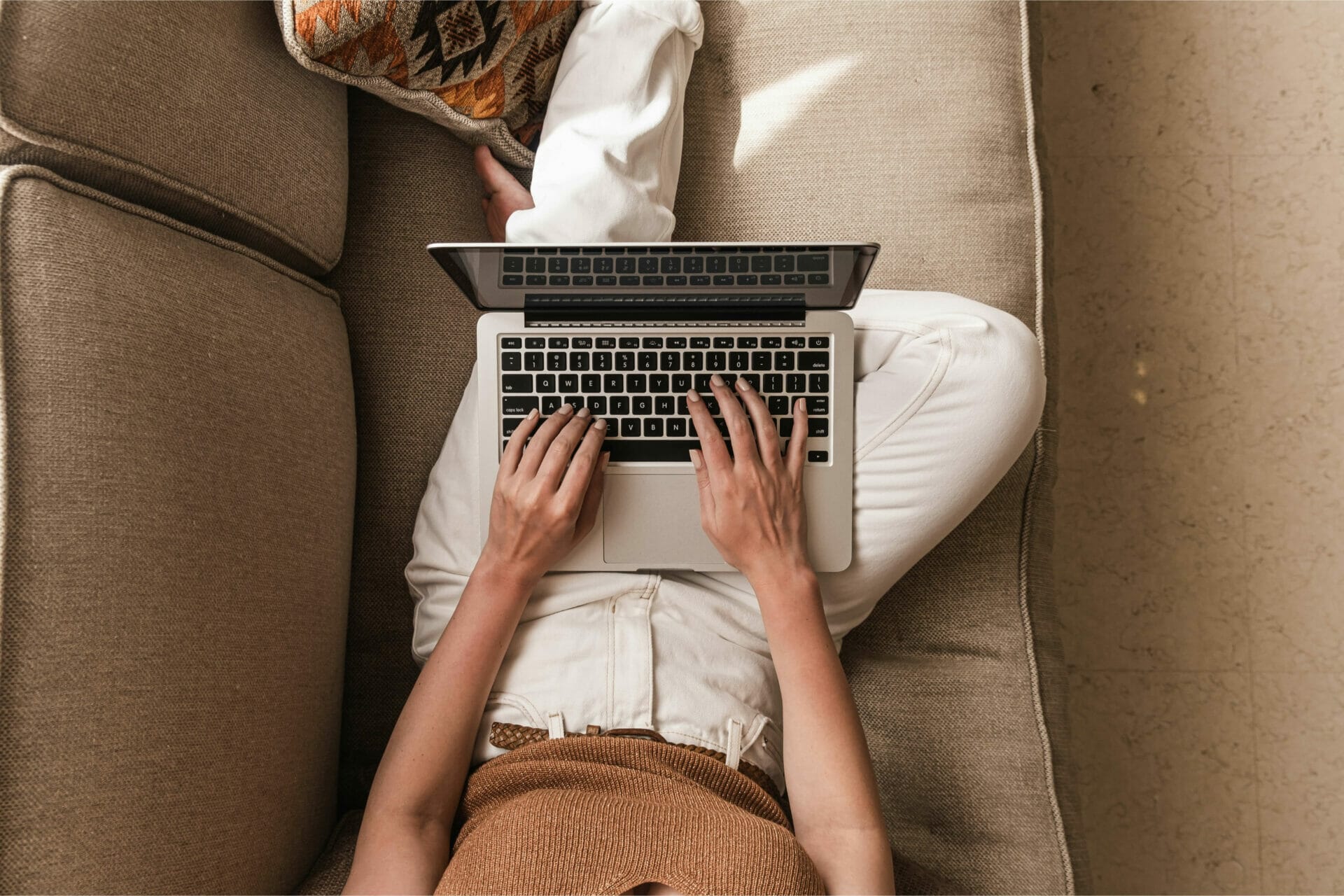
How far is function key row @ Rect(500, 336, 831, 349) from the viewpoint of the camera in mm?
846

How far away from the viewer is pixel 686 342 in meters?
0.85

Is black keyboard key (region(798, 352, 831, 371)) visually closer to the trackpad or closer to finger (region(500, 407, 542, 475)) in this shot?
the trackpad

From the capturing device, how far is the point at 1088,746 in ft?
4.36

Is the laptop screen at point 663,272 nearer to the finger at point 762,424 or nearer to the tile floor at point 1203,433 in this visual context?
the finger at point 762,424

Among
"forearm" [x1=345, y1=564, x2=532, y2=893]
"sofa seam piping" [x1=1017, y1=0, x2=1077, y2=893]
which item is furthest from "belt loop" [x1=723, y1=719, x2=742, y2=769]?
"sofa seam piping" [x1=1017, y1=0, x2=1077, y2=893]

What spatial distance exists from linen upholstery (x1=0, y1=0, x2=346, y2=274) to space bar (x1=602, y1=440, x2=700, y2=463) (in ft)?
1.37

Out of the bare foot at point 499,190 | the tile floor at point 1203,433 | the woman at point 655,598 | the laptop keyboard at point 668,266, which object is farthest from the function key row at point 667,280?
the tile floor at point 1203,433

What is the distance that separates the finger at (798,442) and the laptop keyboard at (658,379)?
0.01 meters

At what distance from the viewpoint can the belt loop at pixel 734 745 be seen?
83cm

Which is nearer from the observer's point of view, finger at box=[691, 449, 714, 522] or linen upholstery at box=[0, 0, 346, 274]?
linen upholstery at box=[0, 0, 346, 274]

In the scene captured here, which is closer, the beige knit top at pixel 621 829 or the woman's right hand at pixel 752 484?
the beige knit top at pixel 621 829

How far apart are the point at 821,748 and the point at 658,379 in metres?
0.41

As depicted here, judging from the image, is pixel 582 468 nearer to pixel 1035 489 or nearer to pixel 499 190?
pixel 499 190

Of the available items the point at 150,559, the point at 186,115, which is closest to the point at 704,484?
the point at 150,559
